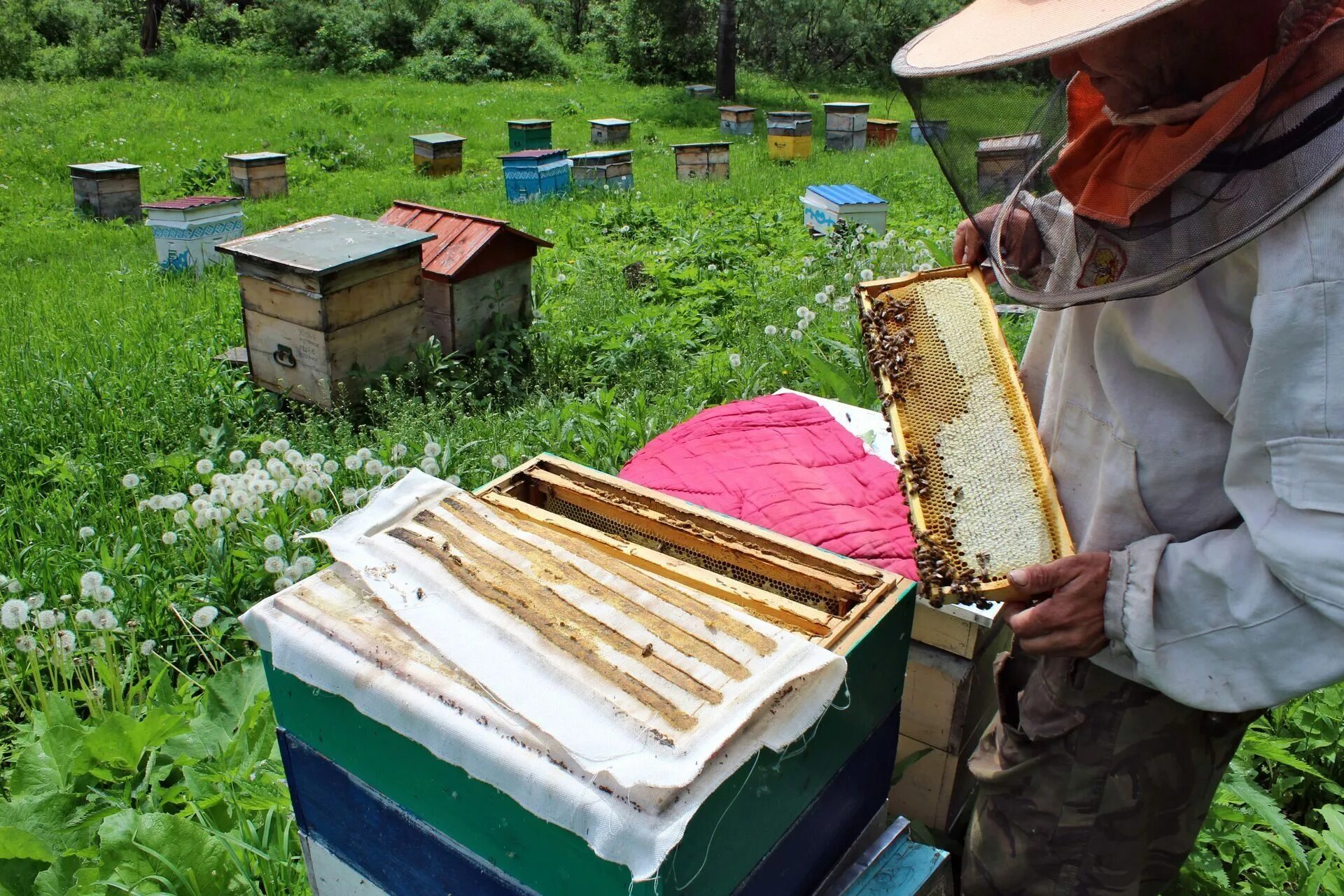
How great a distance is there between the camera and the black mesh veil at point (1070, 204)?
3.71 ft

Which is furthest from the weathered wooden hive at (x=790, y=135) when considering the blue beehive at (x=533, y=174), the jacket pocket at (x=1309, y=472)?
the jacket pocket at (x=1309, y=472)

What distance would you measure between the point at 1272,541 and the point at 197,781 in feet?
6.82

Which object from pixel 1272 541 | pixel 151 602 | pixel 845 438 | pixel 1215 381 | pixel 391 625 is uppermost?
pixel 1215 381

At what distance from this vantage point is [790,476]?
2.29m

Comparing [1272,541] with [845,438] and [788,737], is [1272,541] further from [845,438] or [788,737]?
[845,438]

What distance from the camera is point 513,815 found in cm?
117

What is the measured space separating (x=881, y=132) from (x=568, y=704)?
47.1ft

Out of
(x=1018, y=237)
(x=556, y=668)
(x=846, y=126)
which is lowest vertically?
(x=846, y=126)

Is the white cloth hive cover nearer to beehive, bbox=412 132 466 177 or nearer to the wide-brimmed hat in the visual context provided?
the wide-brimmed hat

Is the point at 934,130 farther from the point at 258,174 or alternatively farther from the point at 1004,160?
the point at 258,174

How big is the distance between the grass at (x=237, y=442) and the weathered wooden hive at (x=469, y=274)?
0.46 ft

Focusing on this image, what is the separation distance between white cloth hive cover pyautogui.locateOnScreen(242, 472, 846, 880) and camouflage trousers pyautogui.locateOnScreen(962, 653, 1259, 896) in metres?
0.63

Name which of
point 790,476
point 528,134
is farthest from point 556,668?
point 528,134

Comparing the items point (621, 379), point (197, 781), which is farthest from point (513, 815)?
point (621, 379)
